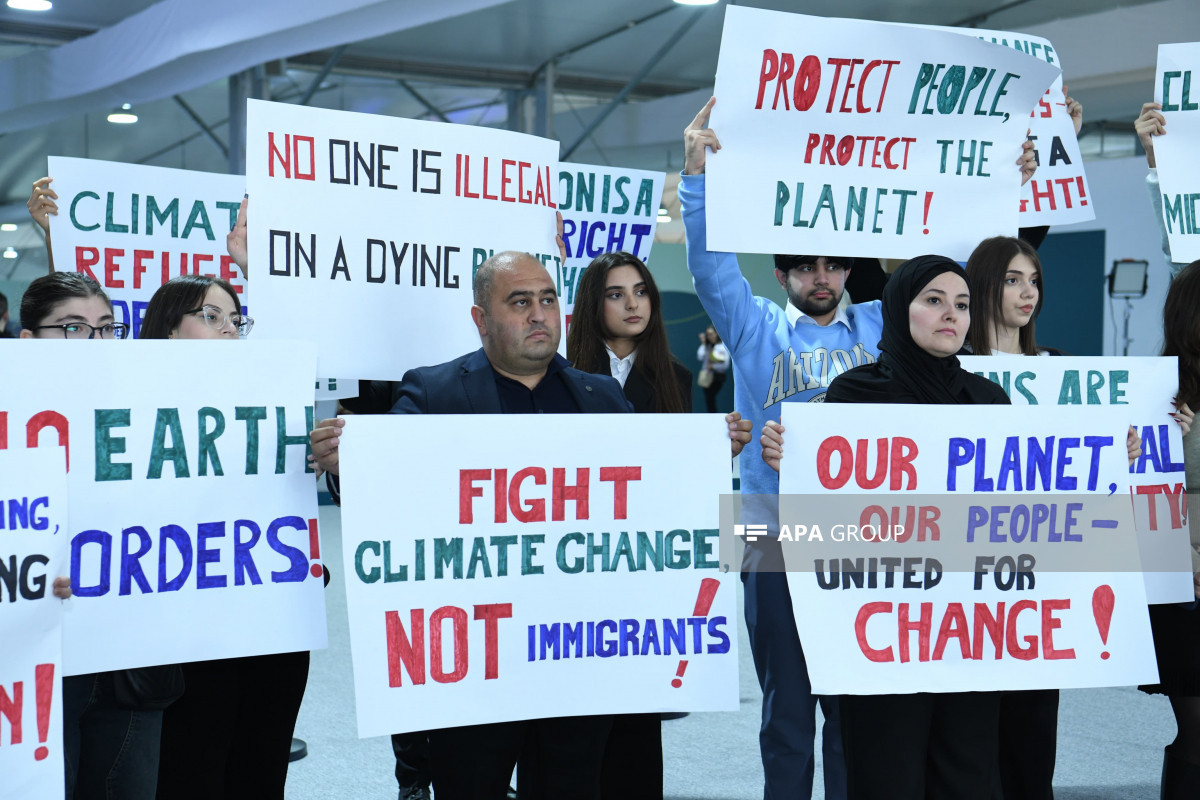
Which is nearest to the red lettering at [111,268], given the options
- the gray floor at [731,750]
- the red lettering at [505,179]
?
the red lettering at [505,179]

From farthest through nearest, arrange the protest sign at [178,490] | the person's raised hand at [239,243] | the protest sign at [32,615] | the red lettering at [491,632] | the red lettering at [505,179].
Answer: the red lettering at [505,179]
the person's raised hand at [239,243]
the red lettering at [491,632]
the protest sign at [178,490]
the protest sign at [32,615]

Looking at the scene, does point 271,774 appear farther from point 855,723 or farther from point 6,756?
point 855,723

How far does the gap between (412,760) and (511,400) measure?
4.15 feet

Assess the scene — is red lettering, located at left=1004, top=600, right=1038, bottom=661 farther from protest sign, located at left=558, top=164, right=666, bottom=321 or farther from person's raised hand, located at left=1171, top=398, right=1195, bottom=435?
protest sign, located at left=558, top=164, right=666, bottom=321

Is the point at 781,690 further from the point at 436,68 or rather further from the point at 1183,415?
the point at 436,68

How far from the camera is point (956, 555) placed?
94.8 inches

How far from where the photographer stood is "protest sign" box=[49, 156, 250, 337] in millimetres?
3562

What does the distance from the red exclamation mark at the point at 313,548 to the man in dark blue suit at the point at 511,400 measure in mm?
114

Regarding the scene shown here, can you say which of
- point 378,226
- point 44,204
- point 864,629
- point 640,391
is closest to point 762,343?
point 640,391

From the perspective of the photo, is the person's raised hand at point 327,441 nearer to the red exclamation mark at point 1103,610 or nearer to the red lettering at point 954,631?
the red lettering at point 954,631

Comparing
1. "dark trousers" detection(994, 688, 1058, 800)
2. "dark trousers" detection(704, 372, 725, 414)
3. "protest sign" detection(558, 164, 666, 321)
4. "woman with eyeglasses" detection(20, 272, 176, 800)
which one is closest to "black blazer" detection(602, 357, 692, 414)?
"protest sign" detection(558, 164, 666, 321)

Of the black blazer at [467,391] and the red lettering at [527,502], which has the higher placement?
the black blazer at [467,391]

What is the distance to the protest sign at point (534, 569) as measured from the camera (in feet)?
7.27

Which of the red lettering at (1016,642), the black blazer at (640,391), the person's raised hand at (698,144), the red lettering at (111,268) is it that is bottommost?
the red lettering at (1016,642)
